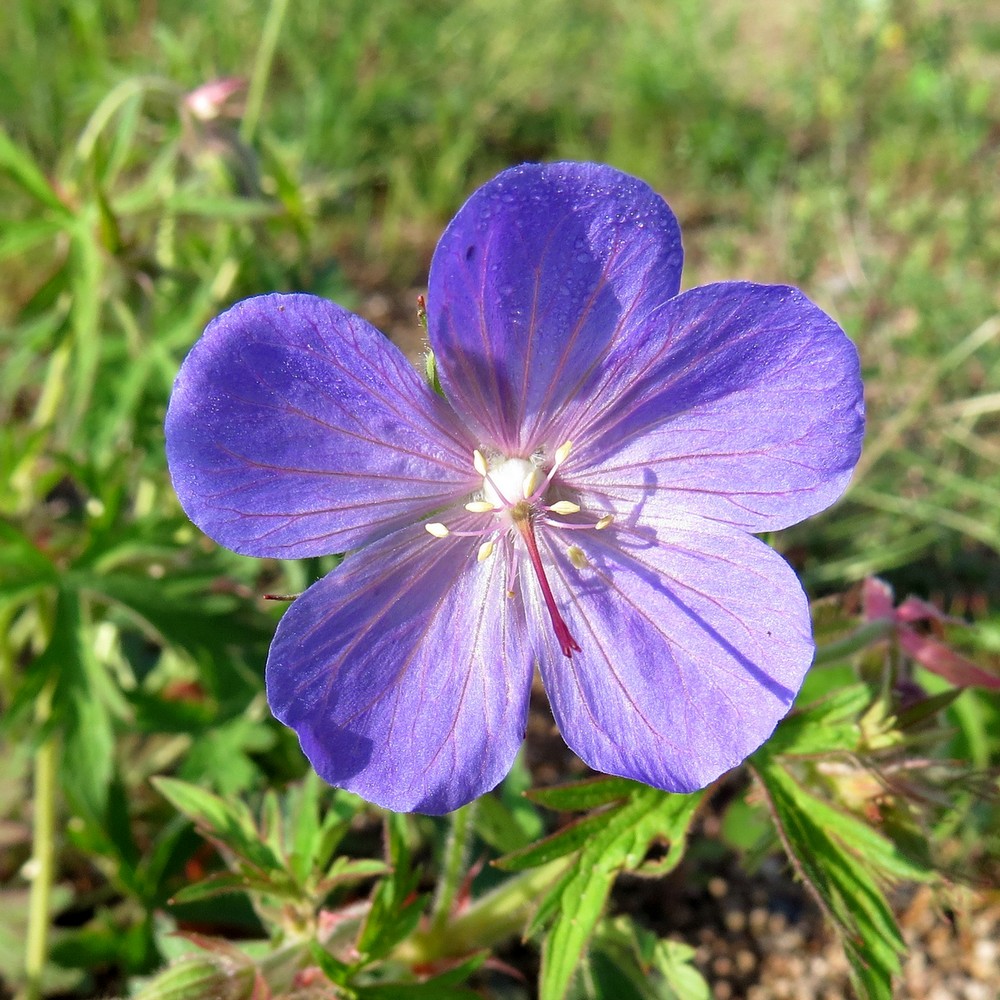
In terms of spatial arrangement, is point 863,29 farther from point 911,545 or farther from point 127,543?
point 127,543

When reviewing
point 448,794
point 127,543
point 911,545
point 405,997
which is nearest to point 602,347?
point 448,794

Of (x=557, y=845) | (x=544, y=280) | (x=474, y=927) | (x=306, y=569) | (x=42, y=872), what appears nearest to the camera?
(x=544, y=280)

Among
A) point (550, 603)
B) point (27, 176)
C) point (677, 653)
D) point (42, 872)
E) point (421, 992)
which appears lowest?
point (42, 872)

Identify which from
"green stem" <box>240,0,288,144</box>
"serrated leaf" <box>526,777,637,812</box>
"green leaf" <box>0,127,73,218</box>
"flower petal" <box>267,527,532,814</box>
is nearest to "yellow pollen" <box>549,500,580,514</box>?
"flower petal" <box>267,527,532,814</box>

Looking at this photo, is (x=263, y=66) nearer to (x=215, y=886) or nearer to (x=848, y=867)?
(x=215, y=886)

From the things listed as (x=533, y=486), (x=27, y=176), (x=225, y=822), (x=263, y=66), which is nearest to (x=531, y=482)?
(x=533, y=486)

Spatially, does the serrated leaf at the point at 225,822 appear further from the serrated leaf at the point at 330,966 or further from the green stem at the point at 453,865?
the green stem at the point at 453,865
